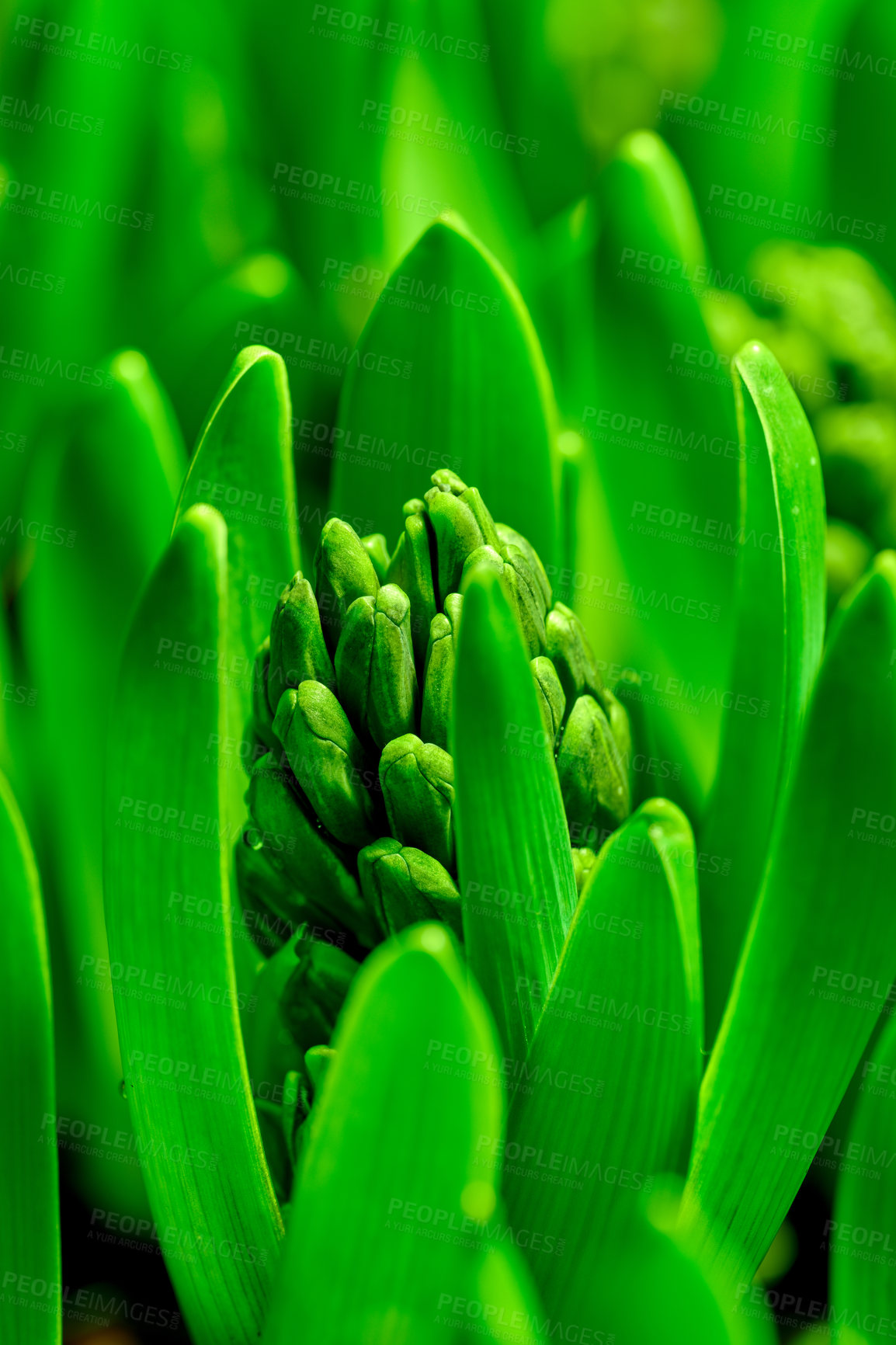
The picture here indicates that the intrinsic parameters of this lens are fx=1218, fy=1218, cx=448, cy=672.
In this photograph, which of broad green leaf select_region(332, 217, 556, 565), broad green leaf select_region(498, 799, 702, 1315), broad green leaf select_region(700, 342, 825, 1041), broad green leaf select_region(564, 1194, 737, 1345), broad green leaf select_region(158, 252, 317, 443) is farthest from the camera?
broad green leaf select_region(158, 252, 317, 443)

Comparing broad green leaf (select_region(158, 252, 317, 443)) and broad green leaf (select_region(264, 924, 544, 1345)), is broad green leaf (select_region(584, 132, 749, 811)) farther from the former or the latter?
broad green leaf (select_region(264, 924, 544, 1345))

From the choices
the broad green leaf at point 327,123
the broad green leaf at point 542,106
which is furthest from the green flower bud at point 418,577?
the broad green leaf at point 542,106

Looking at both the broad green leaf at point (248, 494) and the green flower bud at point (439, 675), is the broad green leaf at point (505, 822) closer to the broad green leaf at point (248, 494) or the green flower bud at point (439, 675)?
the green flower bud at point (439, 675)

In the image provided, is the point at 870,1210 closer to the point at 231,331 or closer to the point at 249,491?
the point at 249,491

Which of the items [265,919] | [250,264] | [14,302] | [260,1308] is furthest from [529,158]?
[260,1308]

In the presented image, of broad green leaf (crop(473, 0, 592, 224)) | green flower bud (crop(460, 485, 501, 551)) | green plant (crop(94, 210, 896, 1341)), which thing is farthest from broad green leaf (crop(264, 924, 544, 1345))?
broad green leaf (crop(473, 0, 592, 224))

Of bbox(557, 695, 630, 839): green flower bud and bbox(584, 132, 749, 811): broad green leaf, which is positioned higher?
bbox(584, 132, 749, 811): broad green leaf

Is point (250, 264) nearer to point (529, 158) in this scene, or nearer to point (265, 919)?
point (529, 158)
